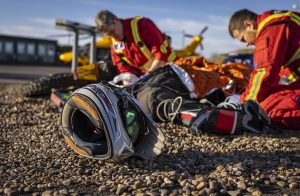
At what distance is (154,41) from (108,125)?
10.7 ft

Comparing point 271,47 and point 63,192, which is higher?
point 271,47

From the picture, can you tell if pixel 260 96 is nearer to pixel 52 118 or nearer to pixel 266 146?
pixel 266 146

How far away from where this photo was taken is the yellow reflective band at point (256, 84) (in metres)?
3.65

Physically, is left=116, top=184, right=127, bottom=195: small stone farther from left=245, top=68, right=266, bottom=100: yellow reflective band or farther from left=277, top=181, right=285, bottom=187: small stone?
left=245, top=68, right=266, bottom=100: yellow reflective band

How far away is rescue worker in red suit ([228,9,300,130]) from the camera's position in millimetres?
3662

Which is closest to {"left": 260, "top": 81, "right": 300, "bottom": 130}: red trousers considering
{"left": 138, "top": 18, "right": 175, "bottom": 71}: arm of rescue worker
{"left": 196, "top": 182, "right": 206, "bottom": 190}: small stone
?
{"left": 138, "top": 18, "right": 175, "bottom": 71}: arm of rescue worker

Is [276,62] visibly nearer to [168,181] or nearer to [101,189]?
[168,181]

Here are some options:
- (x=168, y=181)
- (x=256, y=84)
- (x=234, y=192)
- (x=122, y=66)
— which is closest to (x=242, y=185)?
(x=234, y=192)

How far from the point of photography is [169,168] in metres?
2.35

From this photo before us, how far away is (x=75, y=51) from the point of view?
30.6 feet

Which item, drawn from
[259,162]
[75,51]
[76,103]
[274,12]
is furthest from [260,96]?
[75,51]

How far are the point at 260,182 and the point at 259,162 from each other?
0.42 metres

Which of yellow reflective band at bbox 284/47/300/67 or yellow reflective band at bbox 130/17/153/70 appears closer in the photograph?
yellow reflective band at bbox 284/47/300/67

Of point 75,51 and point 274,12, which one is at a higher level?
point 274,12
